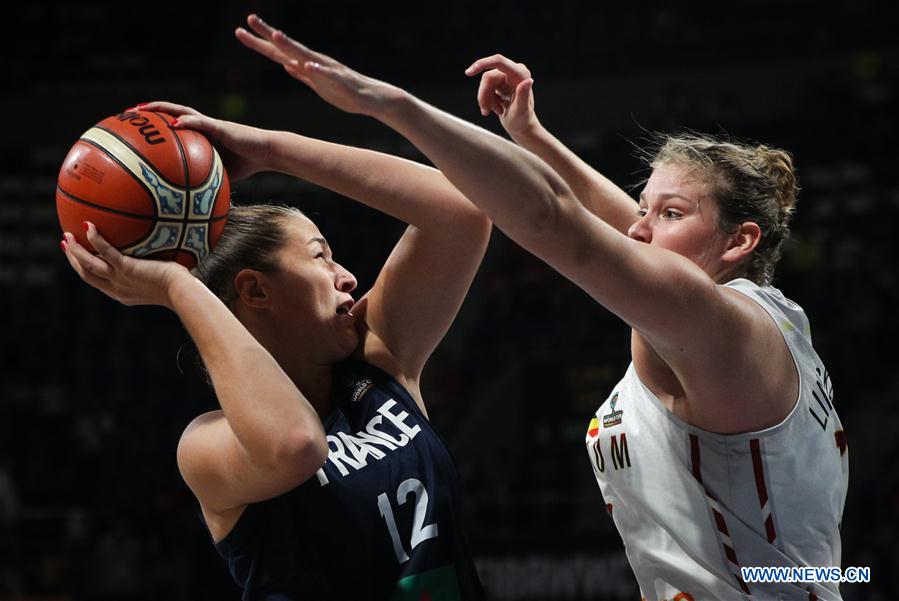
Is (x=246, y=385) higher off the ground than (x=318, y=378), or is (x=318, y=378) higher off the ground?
(x=246, y=385)

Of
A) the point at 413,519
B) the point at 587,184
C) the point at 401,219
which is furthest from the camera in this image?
the point at 587,184

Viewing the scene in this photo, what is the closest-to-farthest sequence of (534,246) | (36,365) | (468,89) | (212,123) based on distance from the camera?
(534,246) → (212,123) → (36,365) → (468,89)

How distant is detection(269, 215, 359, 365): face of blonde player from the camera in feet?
8.39

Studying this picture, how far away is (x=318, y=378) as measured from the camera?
266 cm

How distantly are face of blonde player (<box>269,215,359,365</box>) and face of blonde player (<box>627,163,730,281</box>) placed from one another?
0.72m

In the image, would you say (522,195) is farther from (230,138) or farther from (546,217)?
(230,138)

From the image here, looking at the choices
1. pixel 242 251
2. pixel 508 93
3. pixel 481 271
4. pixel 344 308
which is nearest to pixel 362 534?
pixel 344 308

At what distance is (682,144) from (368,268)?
331 inches

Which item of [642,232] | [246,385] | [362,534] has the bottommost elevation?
[362,534]

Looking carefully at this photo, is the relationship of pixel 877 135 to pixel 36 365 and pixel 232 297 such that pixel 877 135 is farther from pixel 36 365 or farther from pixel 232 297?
pixel 232 297

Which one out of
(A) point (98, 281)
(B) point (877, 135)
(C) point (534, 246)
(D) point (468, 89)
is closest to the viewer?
(C) point (534, 246)

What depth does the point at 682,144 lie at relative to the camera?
2.57 metres

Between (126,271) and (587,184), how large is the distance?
4.38ft

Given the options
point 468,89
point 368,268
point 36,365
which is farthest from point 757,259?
point 468,89
